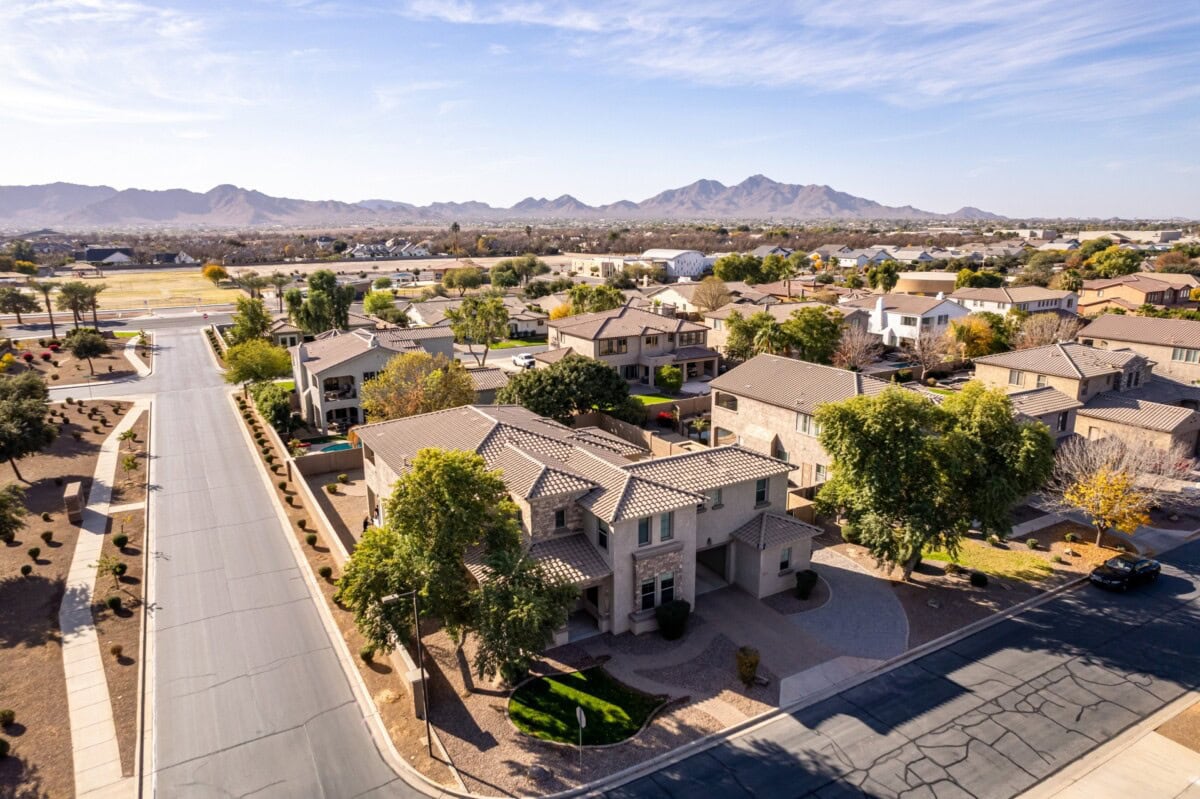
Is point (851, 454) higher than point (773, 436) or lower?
higher

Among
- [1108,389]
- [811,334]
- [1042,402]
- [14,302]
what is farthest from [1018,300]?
[14,302]

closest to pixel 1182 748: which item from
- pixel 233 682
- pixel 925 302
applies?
pixel 233 682

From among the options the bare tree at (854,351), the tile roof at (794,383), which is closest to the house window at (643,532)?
the tile roof at (794,383)

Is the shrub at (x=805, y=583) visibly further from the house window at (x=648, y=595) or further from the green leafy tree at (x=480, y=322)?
the green leafy tree at (x=480, y=322)

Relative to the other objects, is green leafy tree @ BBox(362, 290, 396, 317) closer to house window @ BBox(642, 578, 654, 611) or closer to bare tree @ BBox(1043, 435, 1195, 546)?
house window @ BBox(642, 578, 654, 611)

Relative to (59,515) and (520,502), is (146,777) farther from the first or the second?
(59,515)

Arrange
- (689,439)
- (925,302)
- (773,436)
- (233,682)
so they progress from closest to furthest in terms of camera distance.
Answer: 1. (233,682)
2. (773,436)
3. (689,439)
4. (925,302)

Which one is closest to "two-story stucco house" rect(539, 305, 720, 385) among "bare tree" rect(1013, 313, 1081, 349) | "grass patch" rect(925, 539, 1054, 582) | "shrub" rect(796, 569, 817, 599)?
"bare tree" rect(1013, 313, 1081, 349)
